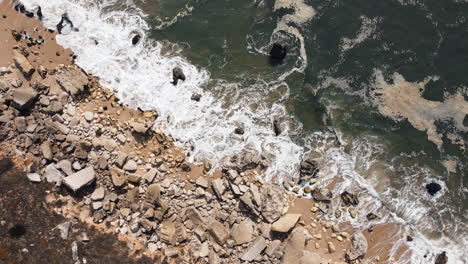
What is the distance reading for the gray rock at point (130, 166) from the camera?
2728cm

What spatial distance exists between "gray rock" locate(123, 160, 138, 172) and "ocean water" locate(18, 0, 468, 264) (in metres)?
3.59

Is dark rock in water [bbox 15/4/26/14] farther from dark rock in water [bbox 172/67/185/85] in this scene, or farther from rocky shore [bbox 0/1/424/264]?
dark rock in water [bbox 172/67/185/85]

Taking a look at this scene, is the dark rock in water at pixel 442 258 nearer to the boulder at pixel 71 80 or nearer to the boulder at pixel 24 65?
the boulder at pixel 71 80

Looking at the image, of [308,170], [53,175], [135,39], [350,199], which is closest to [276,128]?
[308,170]

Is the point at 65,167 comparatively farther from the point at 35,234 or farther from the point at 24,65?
the point at 24,65

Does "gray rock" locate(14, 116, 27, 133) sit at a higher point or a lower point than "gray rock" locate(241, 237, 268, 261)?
higher

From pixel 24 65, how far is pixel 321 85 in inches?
849

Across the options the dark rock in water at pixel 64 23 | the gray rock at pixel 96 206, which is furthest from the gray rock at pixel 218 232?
the dark rock in water at pixel 64 23

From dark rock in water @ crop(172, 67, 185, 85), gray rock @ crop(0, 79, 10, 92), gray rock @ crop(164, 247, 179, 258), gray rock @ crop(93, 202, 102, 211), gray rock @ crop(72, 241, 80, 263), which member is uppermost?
dark rock in water @ crop(172, 67, 185, 85)

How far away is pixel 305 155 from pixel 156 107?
1141 centimetres

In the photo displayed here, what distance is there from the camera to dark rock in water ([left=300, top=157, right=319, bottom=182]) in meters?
28.7

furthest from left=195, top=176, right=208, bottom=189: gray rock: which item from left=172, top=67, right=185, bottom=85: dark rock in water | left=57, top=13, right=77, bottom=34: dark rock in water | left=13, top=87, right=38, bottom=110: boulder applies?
left=57, top=13, right=77, bottom=34: dark rock in water

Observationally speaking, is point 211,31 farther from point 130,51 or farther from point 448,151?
point 448,151

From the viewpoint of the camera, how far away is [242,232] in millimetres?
26312
